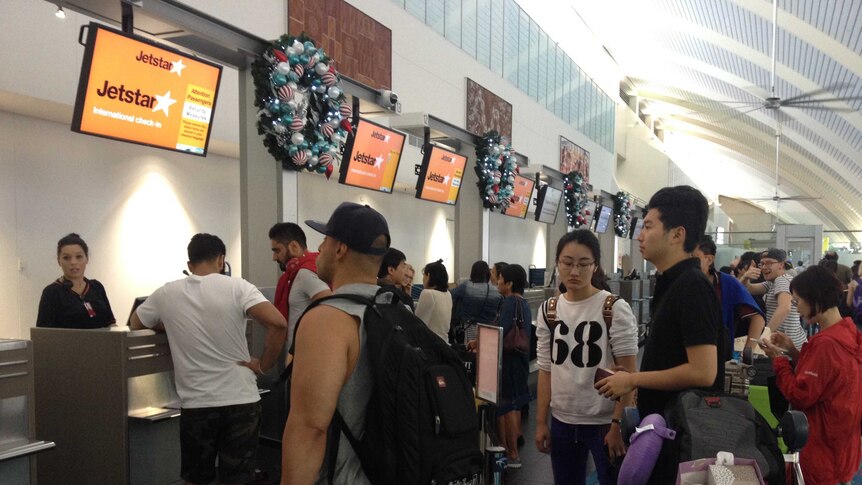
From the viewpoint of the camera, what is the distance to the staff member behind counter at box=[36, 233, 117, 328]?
14.7 feet

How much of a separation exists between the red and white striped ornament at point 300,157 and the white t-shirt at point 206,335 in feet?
6.26

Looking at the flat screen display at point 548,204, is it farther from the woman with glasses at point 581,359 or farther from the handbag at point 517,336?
the woman with glasses at point 581,359

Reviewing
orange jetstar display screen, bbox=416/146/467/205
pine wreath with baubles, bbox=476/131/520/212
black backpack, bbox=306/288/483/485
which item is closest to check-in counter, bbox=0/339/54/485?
black backpack, bbox=306/288/483/485

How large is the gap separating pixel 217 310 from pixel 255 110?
219 cm

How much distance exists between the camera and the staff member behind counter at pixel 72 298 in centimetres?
447

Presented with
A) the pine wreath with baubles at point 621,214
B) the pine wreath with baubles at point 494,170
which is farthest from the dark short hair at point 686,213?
the pine wreath with baubles at point 621,214

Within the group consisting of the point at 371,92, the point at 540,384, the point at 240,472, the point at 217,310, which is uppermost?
the point at 371,92

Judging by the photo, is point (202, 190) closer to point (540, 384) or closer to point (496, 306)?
point (496, 306)

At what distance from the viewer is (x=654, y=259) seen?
2.34 meters

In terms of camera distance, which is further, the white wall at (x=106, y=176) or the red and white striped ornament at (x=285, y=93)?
the white wall at (x=106, y=176)

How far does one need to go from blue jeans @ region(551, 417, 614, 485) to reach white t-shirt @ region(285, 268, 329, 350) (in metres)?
1.80

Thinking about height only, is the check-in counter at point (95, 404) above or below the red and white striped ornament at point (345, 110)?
below

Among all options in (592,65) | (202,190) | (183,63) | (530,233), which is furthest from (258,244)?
(592,65)

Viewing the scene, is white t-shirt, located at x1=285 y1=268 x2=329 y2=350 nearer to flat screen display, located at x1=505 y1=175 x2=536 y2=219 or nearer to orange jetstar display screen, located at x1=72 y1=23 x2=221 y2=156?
orange jetstar display screen, located at x1=72 y1=23 x2=221 y2=156
